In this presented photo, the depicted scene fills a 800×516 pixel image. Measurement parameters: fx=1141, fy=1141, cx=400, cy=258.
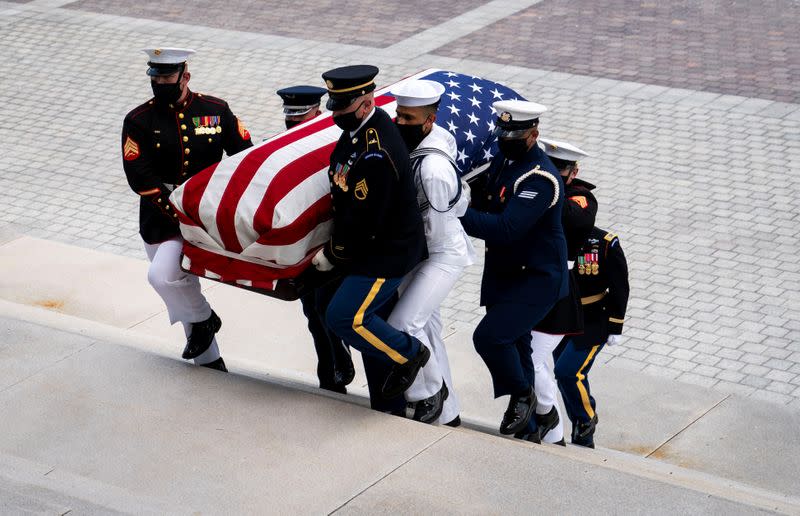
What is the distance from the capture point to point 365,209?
4.67 meters

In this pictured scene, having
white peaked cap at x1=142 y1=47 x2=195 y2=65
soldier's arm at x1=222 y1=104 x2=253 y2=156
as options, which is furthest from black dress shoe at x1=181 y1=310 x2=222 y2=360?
white peaked cap at x1=142 y1=47 x2=195 y2=65

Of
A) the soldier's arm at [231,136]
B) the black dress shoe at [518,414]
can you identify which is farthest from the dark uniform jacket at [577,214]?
the soldier's arm at [231,136]

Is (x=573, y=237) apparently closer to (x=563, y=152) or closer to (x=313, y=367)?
(x=563, y=152)

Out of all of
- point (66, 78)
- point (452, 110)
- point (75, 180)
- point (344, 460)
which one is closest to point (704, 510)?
point (344, 460)

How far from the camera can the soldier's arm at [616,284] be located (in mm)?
5637

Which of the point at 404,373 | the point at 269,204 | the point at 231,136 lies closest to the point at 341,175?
the point at 269,204

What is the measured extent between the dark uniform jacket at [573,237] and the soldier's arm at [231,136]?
1.60 meters

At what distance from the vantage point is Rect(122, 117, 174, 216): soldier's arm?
5.42 meters

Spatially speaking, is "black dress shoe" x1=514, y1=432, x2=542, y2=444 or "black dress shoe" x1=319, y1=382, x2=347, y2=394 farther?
"black dress shoe" x1=319, y1=382, x2=347, y2=394

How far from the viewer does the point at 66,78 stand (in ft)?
38.7

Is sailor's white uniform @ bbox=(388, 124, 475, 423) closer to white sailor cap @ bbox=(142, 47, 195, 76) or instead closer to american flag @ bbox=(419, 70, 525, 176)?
american flag @ bbox=(419, 70, 525, 176)

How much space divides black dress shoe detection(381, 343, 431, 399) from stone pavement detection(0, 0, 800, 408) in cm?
211

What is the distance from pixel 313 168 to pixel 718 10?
9867 millimetres

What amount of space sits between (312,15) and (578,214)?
29.1 ft
